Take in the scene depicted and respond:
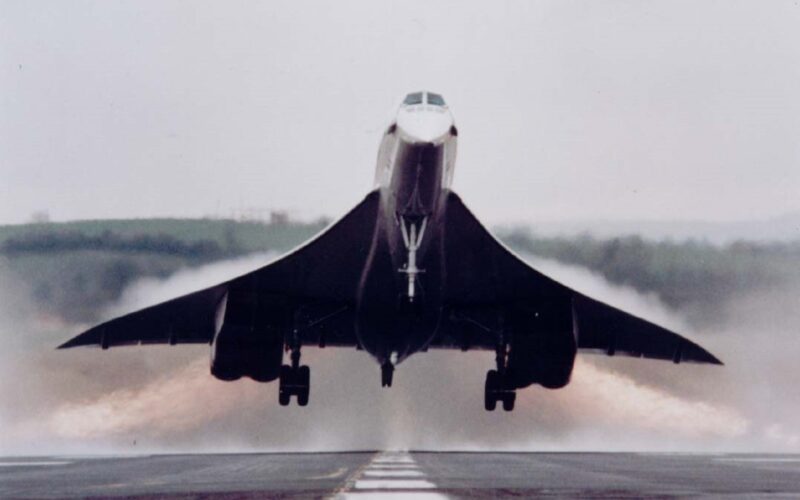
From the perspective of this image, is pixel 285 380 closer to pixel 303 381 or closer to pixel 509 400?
pixel 303 381

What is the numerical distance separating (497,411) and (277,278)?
11.7 m

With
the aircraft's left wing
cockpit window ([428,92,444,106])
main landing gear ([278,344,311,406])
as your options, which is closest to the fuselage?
cockpit window ([428,92,444,106])

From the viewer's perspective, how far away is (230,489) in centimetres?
1462

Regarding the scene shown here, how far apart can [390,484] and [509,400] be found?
1075cm

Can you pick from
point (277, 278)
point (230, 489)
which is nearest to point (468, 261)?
point (277, 278)

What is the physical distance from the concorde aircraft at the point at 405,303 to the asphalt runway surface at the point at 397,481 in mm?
2481

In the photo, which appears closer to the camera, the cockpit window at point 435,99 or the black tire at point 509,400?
the cockpit window at point 435,99

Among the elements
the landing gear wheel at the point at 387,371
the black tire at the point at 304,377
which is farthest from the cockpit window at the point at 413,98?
the black tire at the point at 304,377

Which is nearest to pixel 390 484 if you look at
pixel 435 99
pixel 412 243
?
pixel 412 243

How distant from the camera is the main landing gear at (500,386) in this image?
24.3 meters

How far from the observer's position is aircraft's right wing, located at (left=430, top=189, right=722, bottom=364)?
21047mm

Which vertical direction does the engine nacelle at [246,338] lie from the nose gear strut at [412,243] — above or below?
below

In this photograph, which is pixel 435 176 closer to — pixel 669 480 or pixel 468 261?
pixel 468 261

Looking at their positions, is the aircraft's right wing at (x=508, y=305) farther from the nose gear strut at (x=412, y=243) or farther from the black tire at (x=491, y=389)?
the black tire at (x=491, y=389)
